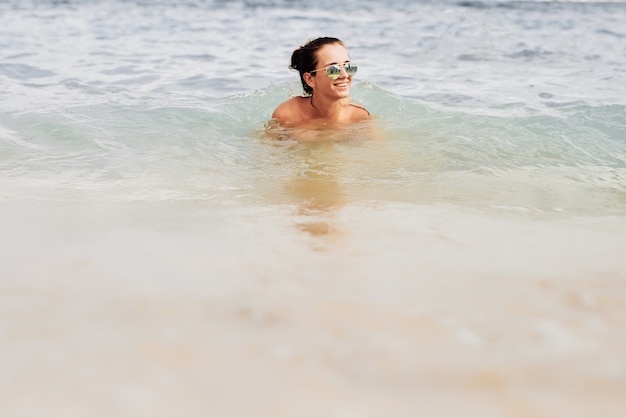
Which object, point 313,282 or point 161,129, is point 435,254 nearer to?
point 313,282

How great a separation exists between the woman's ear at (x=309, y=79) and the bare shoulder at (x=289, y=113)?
20cm

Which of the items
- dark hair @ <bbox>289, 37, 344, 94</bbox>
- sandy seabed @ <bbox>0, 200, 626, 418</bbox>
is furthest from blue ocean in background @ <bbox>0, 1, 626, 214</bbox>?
sandy seabed @ <bbox>0, 200, 626, 418</bbox>

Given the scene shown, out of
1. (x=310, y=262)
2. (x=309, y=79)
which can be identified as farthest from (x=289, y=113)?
(x=310, y=262)

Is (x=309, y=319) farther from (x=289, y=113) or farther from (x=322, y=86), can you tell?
(x=289, y=113)

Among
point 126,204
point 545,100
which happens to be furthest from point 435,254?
point 545,100

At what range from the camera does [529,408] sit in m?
1.41

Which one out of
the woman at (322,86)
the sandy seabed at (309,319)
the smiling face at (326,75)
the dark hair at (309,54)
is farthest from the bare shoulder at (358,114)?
the sandy seabed at (309,319)

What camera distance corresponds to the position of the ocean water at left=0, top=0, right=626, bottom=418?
1.49m

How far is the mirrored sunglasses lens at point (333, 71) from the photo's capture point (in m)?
5.16

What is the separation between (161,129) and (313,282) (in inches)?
148

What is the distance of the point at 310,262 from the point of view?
2.21 metres

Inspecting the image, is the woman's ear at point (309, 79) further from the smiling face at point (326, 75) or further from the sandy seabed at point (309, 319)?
the sandy seabed at point (309, 319)

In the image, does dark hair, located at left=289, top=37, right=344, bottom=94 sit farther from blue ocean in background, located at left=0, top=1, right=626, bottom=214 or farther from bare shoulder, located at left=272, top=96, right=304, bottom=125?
blue ocean in background, located at left=0, top=1, right=626, bottom=214

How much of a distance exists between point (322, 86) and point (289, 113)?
1.23 ft
